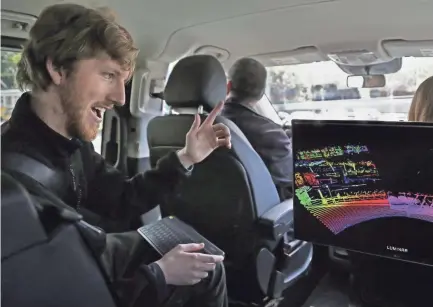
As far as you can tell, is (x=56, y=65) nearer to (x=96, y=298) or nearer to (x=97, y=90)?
(x=97, y=90)

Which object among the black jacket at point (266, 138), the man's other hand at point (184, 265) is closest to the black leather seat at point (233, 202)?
the black jacket at point (266, 138)

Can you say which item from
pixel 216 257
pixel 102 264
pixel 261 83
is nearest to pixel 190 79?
pixel 261 83

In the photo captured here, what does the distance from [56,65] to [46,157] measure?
0.24 meters

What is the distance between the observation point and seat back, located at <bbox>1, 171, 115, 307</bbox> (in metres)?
0.74

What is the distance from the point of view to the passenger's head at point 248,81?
8.87ft

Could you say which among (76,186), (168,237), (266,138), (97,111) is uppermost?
(97,111)

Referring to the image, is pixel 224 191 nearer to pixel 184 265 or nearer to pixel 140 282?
pixel 184 265

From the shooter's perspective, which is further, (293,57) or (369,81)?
(293,57)

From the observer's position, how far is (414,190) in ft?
4.30

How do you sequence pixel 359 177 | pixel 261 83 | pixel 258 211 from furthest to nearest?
pixel 261 83 → pixel 258 211 → pixel 359 177

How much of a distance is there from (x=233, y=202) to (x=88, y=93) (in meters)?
1.05

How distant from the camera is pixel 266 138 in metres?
2.57

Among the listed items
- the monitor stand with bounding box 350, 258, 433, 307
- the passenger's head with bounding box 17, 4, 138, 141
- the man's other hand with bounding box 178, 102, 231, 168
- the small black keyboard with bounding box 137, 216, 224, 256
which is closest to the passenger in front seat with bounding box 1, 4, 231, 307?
the passenger's head with bounding box 17, 4, 138, 141

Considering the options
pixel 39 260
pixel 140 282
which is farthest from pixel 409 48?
pixel 39 260
